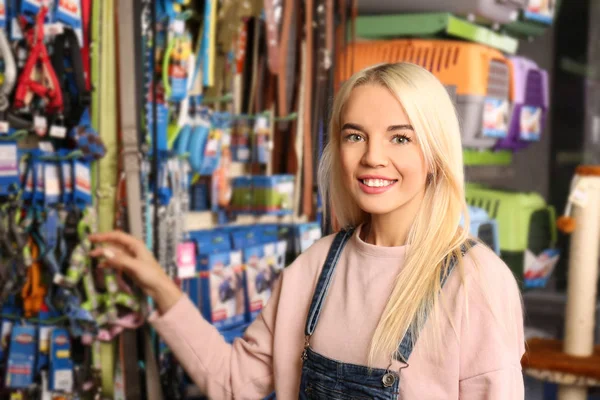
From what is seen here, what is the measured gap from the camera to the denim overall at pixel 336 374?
4.57ft

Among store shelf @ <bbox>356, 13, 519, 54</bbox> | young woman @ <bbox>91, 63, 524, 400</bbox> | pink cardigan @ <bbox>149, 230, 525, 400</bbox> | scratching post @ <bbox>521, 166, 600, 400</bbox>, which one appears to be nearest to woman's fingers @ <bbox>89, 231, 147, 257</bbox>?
pink cardigan @ <bbox>149, 230, 525, 400</bbox>

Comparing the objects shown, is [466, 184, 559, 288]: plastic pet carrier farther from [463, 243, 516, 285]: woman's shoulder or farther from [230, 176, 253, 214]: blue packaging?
[463, 243, 516, 285]: woman's shoulder

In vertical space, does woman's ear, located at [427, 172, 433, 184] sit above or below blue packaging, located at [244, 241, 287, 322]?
above

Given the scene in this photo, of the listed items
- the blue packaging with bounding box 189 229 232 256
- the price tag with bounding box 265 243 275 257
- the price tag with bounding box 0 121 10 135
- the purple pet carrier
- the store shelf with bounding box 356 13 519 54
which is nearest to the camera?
the price tag with bounding box 0 121 10 135

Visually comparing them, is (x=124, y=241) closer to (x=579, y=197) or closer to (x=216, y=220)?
(x=216, y=220)

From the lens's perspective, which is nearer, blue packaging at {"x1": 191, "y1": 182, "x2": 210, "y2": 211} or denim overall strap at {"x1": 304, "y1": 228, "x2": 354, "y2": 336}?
denim overall strap at {"x1": 304, "y1": 228, "x2": 354, "y2": 336}

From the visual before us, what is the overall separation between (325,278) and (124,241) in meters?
0.66

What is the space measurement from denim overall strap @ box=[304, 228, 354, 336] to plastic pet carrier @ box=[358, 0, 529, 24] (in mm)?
2625

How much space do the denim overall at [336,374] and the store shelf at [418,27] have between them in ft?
8.48

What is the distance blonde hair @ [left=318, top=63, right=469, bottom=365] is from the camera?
1406 millimetres

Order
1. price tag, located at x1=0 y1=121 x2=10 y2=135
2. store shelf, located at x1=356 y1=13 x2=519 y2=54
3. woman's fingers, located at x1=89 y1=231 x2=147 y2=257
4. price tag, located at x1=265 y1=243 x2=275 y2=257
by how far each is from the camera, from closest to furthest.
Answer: woman's fingers, located at x1=89 y1=231 x2=147 y2=257
price tag, located at x1=0 y1=121 x2=10 y2=135
price tag, located at x1=265 y1=243 x2=275 y2=257
store shelf, located at x1=356 y1=13 x2=519 y2=54

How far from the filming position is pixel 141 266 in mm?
1902

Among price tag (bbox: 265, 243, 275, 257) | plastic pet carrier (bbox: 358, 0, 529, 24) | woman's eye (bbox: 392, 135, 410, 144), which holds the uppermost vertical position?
plastic pet carrier (bbox: 358, 0, 529, 24)

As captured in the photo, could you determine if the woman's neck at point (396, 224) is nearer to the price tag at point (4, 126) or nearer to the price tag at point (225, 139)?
the price tag at point (4, 126)
